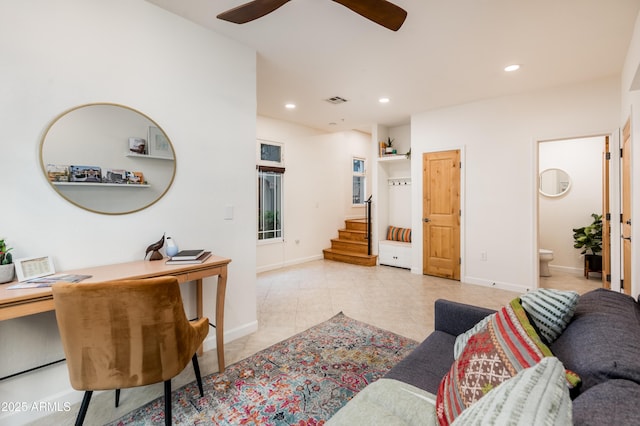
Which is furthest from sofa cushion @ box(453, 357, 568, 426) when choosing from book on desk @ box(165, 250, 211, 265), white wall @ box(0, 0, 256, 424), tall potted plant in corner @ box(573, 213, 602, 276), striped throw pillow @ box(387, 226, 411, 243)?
tall potted plant in corner @ box(573, 213, 602, 276)

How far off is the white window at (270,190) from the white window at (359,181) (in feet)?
7.56

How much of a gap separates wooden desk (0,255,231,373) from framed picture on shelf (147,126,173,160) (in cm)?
Result: 82

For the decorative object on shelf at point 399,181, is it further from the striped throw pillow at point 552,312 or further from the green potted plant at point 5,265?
the green potted plant at point 5,265

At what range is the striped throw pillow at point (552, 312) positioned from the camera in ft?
3.84

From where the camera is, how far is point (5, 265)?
161 centimetres

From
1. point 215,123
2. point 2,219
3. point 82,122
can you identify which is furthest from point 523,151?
point 2,219

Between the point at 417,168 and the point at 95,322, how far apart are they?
15.6 feet

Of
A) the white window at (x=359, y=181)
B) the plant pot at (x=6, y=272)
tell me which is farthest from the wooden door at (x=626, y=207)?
the plant pot at (x=6, y=272)

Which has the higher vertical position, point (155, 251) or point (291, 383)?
point (155, 251)

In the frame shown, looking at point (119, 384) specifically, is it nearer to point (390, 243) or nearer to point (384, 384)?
point (384, 384)

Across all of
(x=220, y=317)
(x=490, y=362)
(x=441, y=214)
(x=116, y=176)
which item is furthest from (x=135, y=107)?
(x=441, y=214)

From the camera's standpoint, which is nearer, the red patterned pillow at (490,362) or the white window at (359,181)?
the red patterned pillow at (490,362)

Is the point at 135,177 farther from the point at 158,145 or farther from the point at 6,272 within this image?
the point at 6,272

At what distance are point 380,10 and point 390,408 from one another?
2.08 metres
